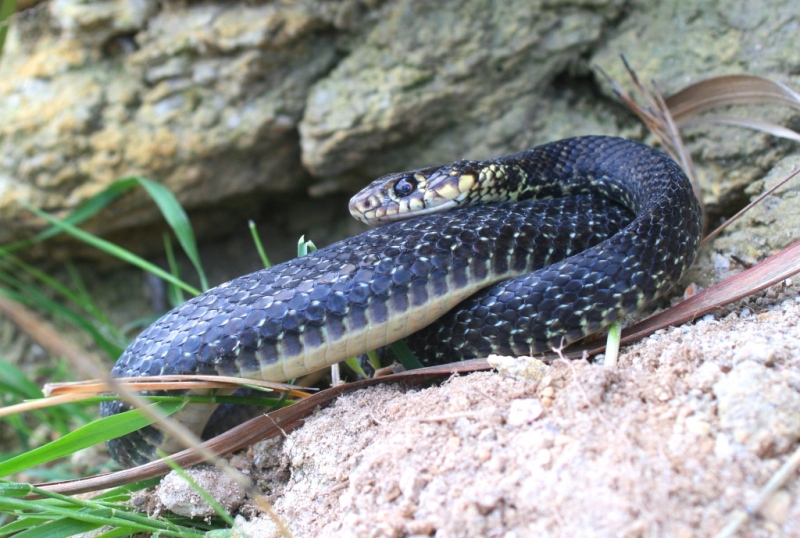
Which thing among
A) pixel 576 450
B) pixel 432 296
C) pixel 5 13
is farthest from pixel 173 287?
pixel 576 450

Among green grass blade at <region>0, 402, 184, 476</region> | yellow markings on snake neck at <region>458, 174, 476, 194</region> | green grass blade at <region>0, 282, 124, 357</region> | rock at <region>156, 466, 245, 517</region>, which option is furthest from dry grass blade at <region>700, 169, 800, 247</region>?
green grass blade at <region>0, 282, 124, 357</region>

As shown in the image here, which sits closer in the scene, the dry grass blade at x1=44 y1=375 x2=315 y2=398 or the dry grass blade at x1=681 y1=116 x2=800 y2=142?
the dry grass blade at x1=44 y1=375 x2=315 y2=398

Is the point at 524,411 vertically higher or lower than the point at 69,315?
higher

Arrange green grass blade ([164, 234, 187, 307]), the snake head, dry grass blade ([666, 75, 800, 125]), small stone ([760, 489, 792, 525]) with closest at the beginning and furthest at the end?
small stone ([760, 489, 792, 525])
the snake head
dry grass blade ([666, 75, 800, 125])
green grass blade ([164, 234, 187, 307])

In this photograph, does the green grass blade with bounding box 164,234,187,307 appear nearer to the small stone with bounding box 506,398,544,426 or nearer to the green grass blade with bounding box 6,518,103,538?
the green grass blade with bounding box 6,518,103,538

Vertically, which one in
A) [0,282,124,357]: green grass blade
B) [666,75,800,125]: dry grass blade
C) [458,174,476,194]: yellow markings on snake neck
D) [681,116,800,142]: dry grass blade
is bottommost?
[0,282,124,357]: green grass blade

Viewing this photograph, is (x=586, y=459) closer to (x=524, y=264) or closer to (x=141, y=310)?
(x=524, y=264)

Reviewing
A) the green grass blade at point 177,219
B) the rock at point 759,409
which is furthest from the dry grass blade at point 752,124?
the green grass blade at point 177,219

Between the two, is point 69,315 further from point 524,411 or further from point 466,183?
point 524,411
